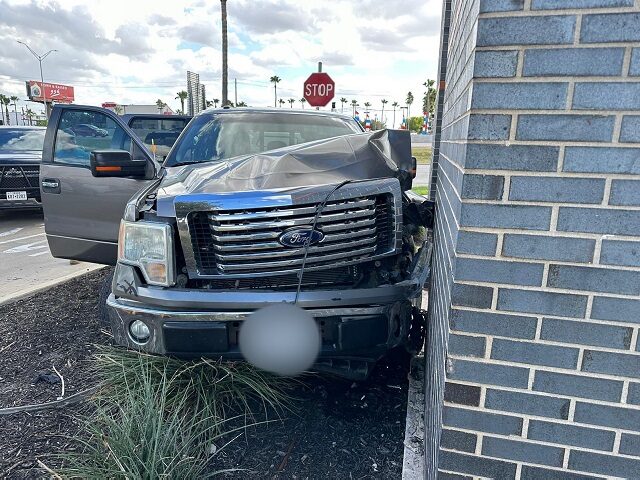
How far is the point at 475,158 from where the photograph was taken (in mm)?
1667

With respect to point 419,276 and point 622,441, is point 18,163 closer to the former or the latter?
point 419,276

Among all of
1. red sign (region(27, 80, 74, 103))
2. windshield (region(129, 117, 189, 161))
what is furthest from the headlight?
red sign (region(27, 80, 74, 103))

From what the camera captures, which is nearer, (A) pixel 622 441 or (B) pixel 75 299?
(A) pixel 622 441

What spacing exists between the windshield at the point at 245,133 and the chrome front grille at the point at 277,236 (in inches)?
61.1

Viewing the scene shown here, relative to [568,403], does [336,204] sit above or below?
above

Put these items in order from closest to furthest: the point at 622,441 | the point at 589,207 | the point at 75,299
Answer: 1. the point at 589,207
2. the point at 622,441
3. the point at 75,299

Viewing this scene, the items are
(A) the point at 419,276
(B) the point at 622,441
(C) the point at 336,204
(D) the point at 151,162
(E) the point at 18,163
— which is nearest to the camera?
(B) the point at 622,441

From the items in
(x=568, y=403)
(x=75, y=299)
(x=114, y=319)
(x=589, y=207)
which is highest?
(x=589, y=207)

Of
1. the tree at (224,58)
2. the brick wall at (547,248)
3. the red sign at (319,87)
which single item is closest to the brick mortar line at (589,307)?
the brick wall at (547,248)

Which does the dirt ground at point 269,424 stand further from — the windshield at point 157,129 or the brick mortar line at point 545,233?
the windshield at point 157,129

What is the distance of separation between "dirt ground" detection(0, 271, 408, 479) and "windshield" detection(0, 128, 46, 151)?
753 centimetres

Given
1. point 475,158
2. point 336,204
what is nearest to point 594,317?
point 475,158

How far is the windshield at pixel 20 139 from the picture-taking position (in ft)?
34.2

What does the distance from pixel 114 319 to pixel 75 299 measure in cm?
262
